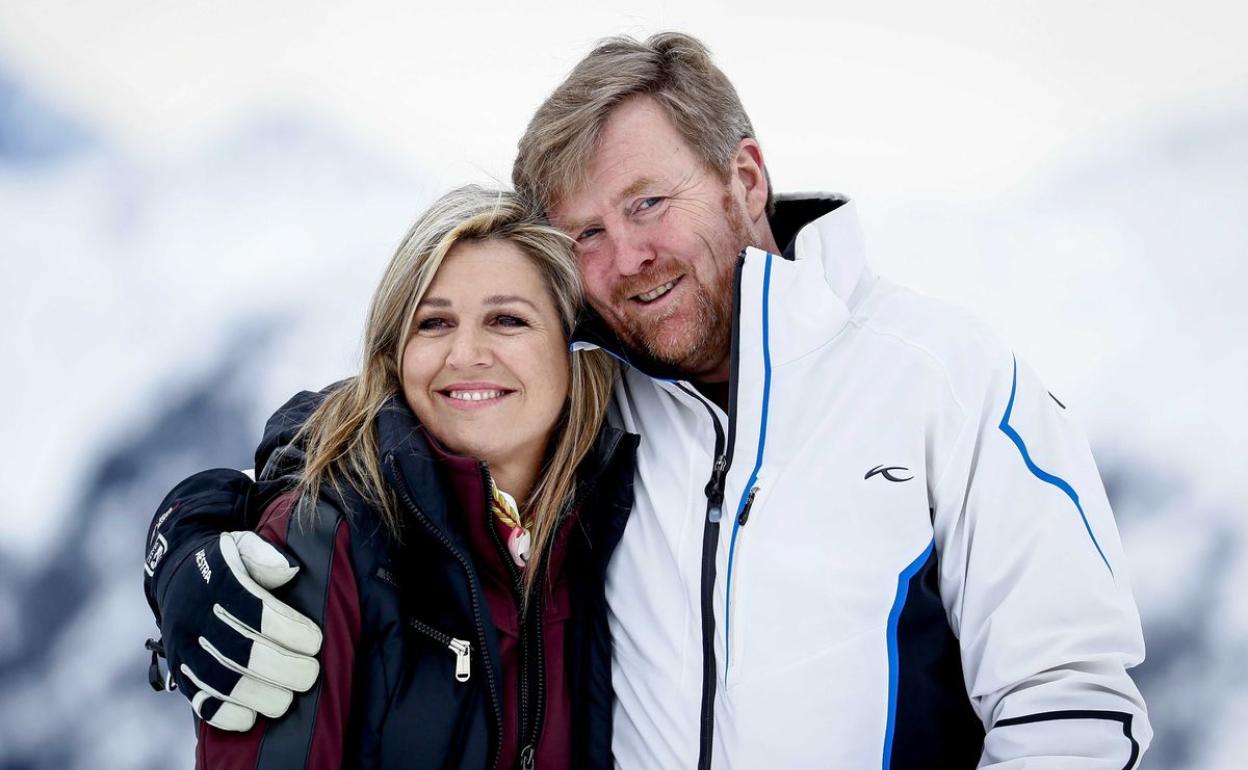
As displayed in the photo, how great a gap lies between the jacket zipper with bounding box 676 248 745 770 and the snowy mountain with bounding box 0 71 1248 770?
Result: 1816mm

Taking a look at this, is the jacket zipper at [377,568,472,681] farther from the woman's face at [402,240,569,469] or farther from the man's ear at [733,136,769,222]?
the man's ear at [733,136,769,222]

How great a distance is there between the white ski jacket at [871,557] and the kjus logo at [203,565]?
2.06 ft

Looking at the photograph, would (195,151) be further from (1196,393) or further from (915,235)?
(1196,393)

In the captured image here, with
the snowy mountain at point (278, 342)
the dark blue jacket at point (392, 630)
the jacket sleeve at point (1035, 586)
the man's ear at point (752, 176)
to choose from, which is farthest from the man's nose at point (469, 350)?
the snowy mountain at point (278, 342)

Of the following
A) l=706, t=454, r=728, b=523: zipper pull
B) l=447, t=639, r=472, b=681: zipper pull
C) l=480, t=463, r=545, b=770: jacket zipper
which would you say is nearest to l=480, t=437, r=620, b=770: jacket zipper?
l=480, t=463, r=545, b=770: jacket zipper

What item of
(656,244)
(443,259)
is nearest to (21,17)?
(443,259)

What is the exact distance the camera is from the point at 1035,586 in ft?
4.10

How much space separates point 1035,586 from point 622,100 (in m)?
1.05


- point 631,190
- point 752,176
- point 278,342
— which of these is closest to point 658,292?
point 631,190

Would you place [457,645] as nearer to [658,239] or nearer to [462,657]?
[462,657]

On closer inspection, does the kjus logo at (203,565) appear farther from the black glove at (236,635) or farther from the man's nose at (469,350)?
the man's nose at (469,350)

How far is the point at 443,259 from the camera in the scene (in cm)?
160

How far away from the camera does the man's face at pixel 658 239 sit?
5.26 feet

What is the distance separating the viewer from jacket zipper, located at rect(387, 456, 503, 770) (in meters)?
1.33
